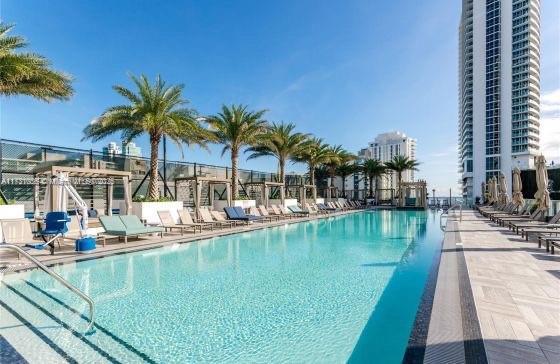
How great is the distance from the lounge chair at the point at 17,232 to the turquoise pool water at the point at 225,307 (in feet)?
6.41

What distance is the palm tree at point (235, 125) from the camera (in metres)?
19.9

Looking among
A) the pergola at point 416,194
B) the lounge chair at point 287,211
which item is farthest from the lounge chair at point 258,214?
the pergola at point 416,194

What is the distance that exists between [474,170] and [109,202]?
73.6 meters

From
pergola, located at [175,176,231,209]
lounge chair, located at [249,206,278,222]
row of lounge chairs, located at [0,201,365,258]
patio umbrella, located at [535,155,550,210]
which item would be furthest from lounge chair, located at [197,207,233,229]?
patio umbrella, located at [535,155,550,210]

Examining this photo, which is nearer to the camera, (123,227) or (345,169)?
(123,227)

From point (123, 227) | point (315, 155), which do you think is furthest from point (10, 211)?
point (315, 155)

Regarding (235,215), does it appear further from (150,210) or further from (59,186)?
(59,186)

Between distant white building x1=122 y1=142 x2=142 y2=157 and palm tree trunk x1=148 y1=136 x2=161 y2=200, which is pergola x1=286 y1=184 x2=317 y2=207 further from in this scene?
palm tree trunk x1=148 y1=136 x2=161 y2=200

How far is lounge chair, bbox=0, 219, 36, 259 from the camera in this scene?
7.88 metres

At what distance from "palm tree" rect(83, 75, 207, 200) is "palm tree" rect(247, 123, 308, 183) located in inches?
373

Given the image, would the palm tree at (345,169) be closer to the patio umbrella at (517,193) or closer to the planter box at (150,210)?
the patio umbrella at (517,193)

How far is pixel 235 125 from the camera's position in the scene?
783 inches

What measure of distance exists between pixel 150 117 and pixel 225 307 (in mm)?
11506

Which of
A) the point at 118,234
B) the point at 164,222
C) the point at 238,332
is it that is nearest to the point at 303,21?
the point at 164,222
